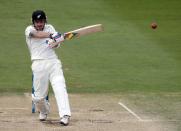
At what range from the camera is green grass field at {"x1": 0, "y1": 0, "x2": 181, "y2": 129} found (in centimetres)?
1438

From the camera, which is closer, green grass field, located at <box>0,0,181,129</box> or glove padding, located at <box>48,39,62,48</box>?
glove padding, located at <box>48,39,62,48</box>

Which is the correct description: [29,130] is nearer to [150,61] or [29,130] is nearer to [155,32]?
[150,61]

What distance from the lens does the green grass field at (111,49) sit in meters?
14.4

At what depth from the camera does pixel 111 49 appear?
1791cm

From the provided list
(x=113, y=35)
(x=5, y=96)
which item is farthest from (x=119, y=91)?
(x=113, y=35)

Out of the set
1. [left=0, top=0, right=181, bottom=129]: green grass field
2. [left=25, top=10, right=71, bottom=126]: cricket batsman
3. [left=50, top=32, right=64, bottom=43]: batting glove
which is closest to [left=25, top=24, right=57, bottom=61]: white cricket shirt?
[left=25, top=10, right=71, bottom=126]: cricket batsman

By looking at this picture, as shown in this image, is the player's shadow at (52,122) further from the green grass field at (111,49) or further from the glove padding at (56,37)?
the green grass field at (111,49)

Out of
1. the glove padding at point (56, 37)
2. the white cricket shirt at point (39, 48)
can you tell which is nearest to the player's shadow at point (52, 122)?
the white cricket shirt at point (39, 48)

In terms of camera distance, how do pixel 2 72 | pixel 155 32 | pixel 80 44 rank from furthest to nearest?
pixel 155 32 → pixel 80 44 → pixel 2 72

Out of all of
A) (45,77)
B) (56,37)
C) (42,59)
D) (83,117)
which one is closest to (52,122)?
(83,117)

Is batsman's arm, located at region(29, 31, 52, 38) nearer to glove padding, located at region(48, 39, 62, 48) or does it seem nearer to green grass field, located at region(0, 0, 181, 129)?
glove padding, located at region(48, 39, 62, 48)

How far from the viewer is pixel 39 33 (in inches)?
419

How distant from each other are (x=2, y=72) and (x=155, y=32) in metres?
6.03

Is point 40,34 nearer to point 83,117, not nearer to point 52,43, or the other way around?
point 52,43
